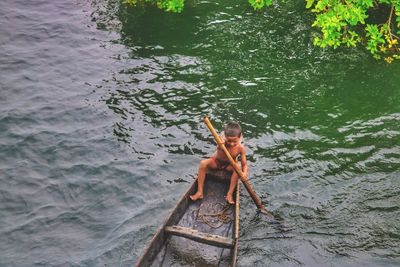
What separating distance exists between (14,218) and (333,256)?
8.04 m

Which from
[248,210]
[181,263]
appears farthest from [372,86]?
[181,263]

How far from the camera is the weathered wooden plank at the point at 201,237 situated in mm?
8734

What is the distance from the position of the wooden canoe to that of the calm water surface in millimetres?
762

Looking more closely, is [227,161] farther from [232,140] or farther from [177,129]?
[177,129]

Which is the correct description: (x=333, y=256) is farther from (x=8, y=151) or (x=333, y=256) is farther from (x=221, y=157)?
(x=8, y=151)

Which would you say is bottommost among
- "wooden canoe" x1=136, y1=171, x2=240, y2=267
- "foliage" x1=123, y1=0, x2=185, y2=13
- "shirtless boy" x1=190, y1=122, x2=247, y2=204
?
"wooden canoe" x1=136, y1=171, x2=240, y2=267

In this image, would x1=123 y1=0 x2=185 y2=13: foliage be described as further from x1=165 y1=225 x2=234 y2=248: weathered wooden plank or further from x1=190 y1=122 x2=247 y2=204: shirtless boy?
x1=165 y1=225 x2=234 y2=248: weathered wooden plank

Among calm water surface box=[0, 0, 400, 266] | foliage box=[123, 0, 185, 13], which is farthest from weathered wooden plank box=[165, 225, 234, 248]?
foliage box=[123, 0, 185, 13]

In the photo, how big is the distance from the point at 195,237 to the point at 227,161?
8.08ft

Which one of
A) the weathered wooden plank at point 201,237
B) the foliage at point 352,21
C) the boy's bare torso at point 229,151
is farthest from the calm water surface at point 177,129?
the boy's bare torso at point 229,151

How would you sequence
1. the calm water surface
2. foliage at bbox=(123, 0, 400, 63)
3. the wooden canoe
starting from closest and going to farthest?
the wooden canoe < the calm water surface < foliage at bbox=(123, 0, 400, 63)

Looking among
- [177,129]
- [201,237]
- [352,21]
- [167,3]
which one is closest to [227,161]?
[201,237]

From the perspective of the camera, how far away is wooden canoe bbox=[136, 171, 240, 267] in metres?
8.68

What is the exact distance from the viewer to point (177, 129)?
1373 cm
